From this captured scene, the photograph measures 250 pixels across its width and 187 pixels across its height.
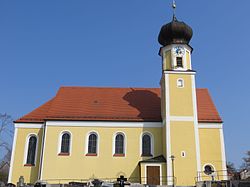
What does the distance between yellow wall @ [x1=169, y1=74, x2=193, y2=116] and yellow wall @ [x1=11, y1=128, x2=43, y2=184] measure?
13.2 meters

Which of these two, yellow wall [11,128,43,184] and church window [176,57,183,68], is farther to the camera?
church window [176,57,183,68]

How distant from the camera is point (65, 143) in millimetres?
28688

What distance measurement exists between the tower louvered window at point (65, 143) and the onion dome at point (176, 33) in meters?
13.3

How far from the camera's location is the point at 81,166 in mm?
27781

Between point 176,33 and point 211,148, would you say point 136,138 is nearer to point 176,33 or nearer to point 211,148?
point 211,148

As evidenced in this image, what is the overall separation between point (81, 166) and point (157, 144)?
7.34 metres

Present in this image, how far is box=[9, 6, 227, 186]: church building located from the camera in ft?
88.1

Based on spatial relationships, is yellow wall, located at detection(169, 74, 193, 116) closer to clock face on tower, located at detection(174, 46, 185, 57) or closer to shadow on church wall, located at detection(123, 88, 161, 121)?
clock face on tower, located at detection(174, 46, 185, 57)

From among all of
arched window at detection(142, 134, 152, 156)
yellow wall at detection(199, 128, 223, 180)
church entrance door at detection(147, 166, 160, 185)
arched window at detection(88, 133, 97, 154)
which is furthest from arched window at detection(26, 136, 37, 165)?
yellow wall at detection(199, 128, 223, 180)

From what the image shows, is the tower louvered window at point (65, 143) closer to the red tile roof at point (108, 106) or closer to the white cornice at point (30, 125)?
the red tile roof at point (108, 106)

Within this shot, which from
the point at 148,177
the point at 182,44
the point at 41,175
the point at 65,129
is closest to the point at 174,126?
the point at 148,177

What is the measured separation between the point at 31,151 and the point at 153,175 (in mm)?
11932

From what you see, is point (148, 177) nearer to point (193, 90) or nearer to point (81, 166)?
point (81, 166)

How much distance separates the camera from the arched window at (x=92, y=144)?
28562 mm
